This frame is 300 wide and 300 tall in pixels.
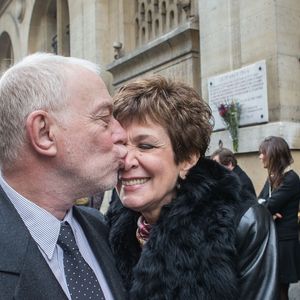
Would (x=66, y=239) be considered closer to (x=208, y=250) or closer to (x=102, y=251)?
(x=102, y=251)

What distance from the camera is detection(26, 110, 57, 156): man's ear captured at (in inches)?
57.1

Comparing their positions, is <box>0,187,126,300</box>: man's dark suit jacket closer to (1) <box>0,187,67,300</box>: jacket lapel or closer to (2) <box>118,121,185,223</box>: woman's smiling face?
(1) <box>0,187,67,300</box>: jacket lapel

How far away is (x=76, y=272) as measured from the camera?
155 centimetres

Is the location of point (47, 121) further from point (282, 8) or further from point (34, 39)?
point (34, 39)

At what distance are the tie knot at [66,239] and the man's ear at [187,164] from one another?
0.57 meters

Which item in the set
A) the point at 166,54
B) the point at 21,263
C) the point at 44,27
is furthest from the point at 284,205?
the point at 44,27

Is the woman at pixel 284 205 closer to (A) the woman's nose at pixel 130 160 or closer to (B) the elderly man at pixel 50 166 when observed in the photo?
(A) the woman's nose at pixel 130 160

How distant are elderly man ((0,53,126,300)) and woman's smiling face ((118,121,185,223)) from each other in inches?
10.4

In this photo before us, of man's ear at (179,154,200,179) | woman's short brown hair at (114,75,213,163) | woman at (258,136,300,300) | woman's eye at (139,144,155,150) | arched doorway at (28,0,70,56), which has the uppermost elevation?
arched doorway at (28,0,70,56)

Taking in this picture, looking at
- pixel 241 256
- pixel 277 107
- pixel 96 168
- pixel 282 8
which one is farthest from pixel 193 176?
pixel 282 8

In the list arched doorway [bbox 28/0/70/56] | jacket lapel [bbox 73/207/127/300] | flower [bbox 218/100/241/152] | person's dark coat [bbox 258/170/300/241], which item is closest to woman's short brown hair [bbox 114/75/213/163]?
jacket lapel [bbox 73/207/127/300]

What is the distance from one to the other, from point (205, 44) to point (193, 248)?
5.24m

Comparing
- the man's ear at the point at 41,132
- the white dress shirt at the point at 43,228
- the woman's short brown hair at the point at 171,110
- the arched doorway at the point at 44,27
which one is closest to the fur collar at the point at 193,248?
the woman's short brown hair at the point at 171,110

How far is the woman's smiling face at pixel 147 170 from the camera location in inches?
75.0
